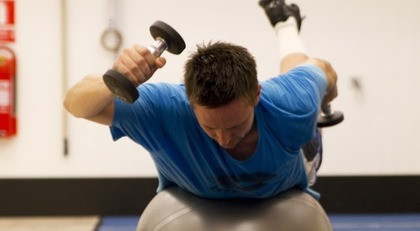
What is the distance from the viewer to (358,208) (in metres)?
2.59

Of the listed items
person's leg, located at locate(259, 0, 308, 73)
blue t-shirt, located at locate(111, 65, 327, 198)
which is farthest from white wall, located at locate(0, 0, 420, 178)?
blue t-shirt, located at locate(111, 65, 327, 198)

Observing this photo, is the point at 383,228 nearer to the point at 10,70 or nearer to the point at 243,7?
the point at 243,7

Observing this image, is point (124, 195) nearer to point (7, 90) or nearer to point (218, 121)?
point (7, 90)

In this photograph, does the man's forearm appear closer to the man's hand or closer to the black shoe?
the man's hand

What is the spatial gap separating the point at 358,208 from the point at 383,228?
0.29 m

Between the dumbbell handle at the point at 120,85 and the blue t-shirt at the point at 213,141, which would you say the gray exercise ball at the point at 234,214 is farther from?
the dumbbell handle at the point at 120,85

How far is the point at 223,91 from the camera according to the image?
877 millimetres

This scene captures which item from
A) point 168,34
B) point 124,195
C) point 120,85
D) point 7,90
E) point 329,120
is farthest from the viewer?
point 124,195

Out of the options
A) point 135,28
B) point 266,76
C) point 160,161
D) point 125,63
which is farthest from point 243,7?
point 125,63

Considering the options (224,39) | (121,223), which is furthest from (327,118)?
(121,223)

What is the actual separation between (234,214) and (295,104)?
10.8 inches

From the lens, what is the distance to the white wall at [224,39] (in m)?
2.38

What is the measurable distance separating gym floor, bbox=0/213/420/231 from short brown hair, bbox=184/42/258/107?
5.07 ft

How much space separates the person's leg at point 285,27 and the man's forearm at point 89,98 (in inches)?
28.1
